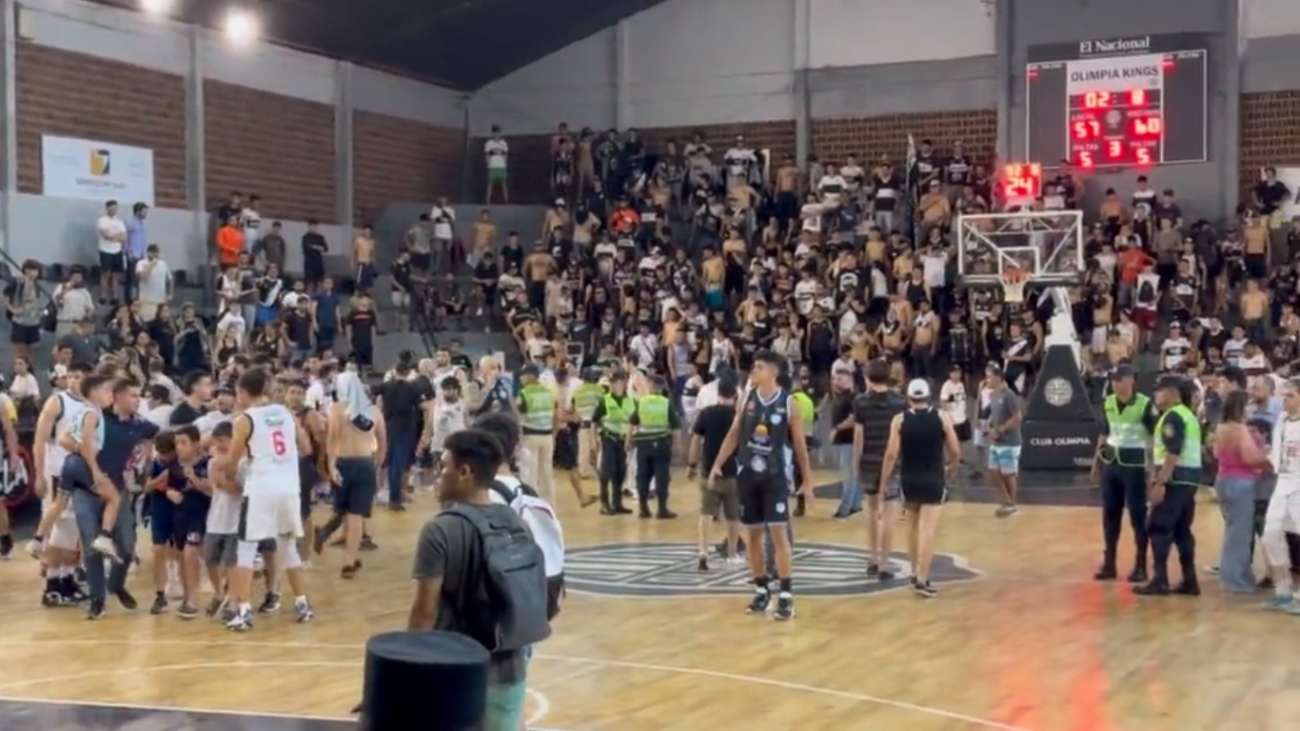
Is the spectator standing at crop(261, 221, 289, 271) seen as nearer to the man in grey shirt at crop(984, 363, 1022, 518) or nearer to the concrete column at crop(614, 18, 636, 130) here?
the concrete column at crop(614, 18, 636, 130)

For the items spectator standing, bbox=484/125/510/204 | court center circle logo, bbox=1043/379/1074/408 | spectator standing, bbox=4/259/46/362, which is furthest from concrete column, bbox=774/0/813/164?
spectator standing, bbox=4/259/46/362

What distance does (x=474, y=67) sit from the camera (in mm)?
32219

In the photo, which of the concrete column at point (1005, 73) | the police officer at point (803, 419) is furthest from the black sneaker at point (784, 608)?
the concrete column at point (1005, 73)

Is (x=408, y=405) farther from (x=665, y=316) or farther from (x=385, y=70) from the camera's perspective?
(x=385, y=70)

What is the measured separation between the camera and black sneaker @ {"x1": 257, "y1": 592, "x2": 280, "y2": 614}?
11250 millimetres

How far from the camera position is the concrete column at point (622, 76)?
32.3m

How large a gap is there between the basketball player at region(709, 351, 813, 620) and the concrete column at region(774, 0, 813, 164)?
2016 cm

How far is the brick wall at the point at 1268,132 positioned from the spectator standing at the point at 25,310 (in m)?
18.7

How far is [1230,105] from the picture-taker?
27.3m


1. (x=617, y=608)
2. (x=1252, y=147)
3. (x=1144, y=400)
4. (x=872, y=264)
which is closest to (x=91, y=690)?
(x=617, y=608)

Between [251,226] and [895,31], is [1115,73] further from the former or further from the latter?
[251,226]

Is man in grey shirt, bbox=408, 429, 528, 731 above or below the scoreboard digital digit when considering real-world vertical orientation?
below

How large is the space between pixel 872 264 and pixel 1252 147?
7059 mm

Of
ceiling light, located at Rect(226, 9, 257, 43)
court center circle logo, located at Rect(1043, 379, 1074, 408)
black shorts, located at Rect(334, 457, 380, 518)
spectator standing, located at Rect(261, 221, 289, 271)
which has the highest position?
ceiling light, located at Rect(226, 9, 257, 43)
